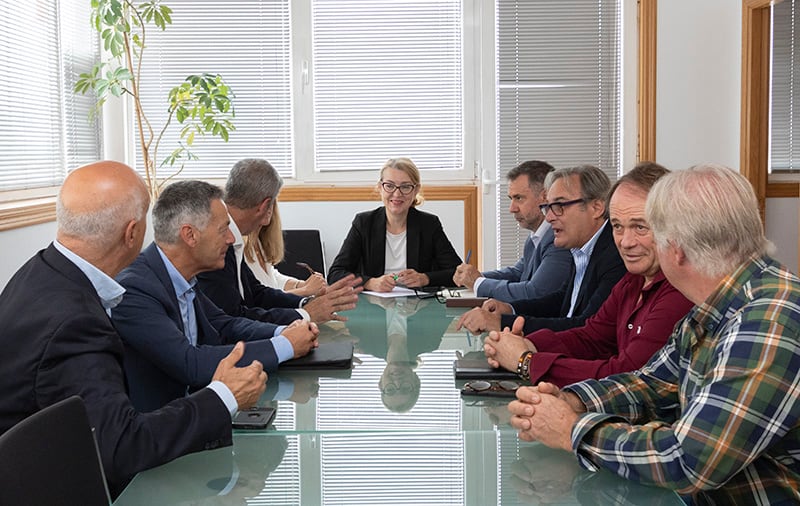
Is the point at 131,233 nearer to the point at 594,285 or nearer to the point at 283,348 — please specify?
the point at 283,348

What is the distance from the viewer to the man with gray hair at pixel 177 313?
2354 mm

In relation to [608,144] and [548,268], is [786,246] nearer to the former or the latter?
[608,144]

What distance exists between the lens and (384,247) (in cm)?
488

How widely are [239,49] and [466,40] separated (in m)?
1.54

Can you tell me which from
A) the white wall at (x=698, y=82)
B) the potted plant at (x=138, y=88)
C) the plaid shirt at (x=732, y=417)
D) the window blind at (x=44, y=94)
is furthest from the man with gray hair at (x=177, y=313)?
the white wall at (x=698, y=82)

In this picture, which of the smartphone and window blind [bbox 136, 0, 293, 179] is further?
window blind [bbox 136, 0, 293, 179]

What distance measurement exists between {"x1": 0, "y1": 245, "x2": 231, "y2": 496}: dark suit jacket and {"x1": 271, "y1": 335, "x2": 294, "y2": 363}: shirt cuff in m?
0.71

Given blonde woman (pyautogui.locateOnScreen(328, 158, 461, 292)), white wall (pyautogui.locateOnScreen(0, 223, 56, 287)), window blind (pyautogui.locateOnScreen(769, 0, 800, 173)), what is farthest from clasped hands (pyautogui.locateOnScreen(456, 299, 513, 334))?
window blind (pyautogui.locateOnScreen(769, 0, 800, 173))

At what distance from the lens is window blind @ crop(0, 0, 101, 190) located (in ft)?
16.1

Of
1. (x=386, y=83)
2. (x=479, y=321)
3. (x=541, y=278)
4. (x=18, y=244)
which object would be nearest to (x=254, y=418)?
(x=479, y=321)

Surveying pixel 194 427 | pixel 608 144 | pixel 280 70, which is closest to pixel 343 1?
pixel 280 70

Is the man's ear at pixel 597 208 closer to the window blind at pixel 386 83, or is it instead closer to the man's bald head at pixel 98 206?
the man's bald head at pixel 98 206

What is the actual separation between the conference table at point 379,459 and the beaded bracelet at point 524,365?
7.0 inches

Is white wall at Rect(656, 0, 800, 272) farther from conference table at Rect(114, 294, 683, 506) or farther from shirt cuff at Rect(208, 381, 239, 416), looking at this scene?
shirt cuff at Rect(208, 381, 239, 416)
